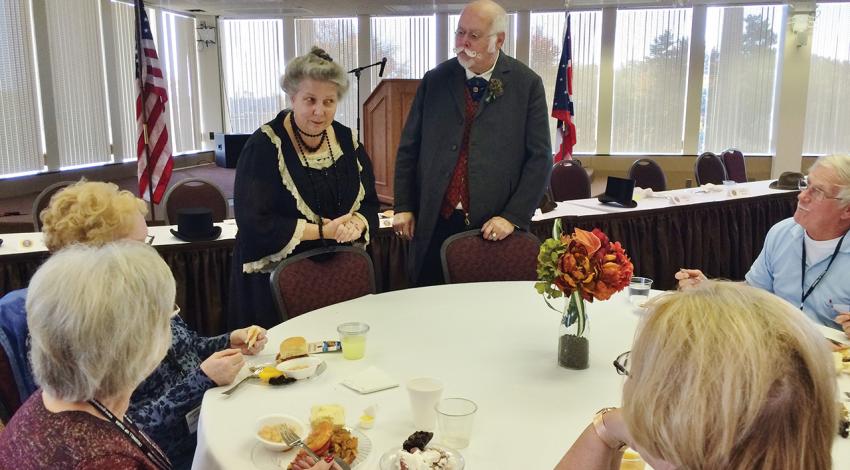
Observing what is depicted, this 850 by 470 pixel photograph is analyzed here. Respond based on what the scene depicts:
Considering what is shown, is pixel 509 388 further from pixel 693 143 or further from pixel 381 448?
pixel 693 143

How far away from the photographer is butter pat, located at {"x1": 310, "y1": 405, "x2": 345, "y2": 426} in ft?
4.42

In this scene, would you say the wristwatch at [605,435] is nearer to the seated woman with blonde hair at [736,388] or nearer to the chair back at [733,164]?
the seated woman with blonde hair at [736,388]

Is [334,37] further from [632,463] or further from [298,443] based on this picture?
[632,463]

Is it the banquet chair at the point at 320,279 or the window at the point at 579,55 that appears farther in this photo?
the window at the point at 579,55

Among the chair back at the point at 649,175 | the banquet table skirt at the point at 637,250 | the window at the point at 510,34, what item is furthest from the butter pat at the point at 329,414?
the window at the point at 510,34

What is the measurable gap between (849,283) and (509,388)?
4.51 feet

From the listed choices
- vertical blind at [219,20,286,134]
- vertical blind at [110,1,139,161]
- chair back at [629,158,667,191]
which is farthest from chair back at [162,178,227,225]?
vertical blind at [219,20,286,134]

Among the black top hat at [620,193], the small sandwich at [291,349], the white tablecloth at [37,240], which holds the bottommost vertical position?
the small sandwich at [291,349]

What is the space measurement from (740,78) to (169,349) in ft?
31.8

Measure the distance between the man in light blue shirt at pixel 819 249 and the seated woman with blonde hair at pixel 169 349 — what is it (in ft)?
4.88

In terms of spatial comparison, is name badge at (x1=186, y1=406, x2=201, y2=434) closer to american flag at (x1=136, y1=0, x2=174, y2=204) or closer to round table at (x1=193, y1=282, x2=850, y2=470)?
round table at (x1=193, y1=282, x2=850, y2=470)

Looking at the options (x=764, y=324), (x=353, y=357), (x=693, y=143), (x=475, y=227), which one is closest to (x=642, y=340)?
(x=764, y=324)

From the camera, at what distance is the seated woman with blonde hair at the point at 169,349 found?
5.05 feet

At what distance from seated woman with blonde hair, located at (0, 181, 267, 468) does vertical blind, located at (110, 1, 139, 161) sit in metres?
7.28
